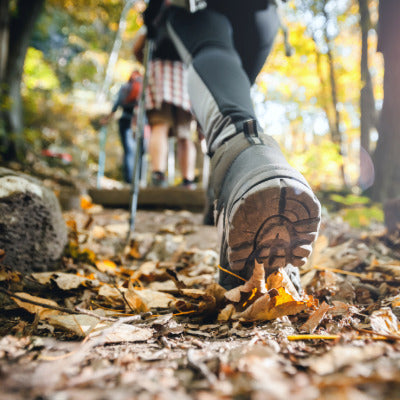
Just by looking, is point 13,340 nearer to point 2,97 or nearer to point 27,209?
point 27,209

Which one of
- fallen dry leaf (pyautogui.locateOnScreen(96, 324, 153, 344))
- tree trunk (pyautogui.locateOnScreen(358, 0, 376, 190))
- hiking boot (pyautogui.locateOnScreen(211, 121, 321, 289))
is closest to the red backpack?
hiking boot (pyautogui.locateOnScreen(211, 121, 321, 289))

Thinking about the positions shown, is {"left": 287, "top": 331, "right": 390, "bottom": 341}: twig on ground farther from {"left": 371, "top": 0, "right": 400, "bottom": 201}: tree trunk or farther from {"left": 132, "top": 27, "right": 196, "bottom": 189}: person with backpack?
{"left": 371, "top": 0, "right": 400, "bottom": 201}: tree trunk

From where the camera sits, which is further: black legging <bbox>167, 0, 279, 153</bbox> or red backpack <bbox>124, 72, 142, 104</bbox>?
red backpack <bbox>124, 72, 142, 104</bbox>

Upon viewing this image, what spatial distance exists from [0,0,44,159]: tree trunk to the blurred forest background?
17mm

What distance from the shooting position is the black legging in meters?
1.08

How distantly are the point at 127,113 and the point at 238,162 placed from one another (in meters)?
5.07

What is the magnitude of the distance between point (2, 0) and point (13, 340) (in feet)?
20.9

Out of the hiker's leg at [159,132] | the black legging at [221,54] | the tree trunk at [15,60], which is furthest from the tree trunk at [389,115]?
the tree trunk at [15,60]

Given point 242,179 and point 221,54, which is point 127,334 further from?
point 221,54

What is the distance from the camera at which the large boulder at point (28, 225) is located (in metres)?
1.14

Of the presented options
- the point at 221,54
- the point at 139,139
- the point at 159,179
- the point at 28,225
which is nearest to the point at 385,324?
the point at 221,54

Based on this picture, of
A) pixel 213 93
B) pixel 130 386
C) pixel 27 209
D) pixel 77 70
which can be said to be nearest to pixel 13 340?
pixel 130 386

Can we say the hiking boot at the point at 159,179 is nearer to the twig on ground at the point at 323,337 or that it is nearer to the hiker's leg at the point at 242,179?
the hiker's leg at the point at 242,179

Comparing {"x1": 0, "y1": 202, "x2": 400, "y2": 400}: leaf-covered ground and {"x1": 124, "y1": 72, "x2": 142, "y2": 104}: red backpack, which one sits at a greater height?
{"x1": 124, "y1": 72, "x2": 142, "y2": 104}: red backpack
